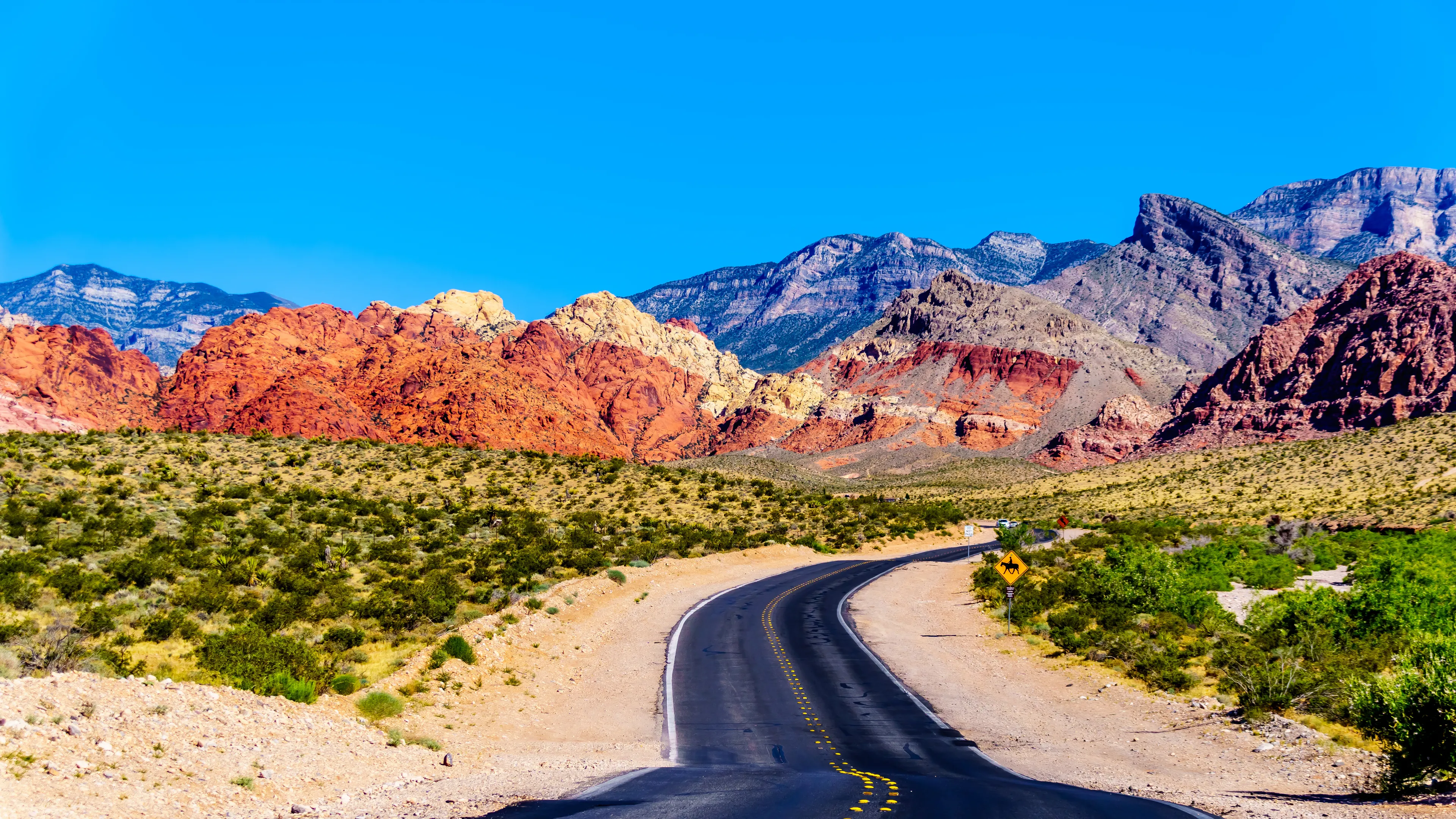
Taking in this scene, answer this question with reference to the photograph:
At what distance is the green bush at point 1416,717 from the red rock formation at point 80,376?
12371cm

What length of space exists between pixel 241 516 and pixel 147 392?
11978 cm

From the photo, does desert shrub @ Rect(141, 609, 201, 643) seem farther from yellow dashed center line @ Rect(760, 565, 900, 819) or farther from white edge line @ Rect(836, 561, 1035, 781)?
white edge line @ Rect(836, 561, 1035, 781)

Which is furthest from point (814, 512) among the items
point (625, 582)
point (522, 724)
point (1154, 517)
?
point (522, 724)

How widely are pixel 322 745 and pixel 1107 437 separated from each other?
151722 millimetres

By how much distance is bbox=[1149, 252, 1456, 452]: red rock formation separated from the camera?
346ft

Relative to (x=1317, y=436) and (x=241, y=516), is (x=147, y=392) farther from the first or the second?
(x=1317, y=436)

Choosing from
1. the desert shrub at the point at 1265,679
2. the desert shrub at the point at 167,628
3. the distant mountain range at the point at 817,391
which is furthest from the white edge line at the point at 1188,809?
the distant mountain range at the point at 817,391

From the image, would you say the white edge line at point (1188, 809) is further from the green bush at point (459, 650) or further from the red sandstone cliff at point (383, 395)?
the red sandstone cliff at point (383, 395)

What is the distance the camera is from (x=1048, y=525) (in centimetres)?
6175

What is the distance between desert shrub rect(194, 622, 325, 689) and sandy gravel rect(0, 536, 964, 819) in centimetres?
114

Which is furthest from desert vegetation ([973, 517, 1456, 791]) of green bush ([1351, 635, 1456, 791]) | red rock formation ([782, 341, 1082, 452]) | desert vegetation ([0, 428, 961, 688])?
red rock formation ([782, 341, 1082, 452])

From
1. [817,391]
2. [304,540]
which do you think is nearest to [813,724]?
[304,540]

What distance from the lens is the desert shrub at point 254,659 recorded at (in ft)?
50.0

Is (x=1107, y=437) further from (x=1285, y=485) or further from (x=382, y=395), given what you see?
(x=382, y=395)
